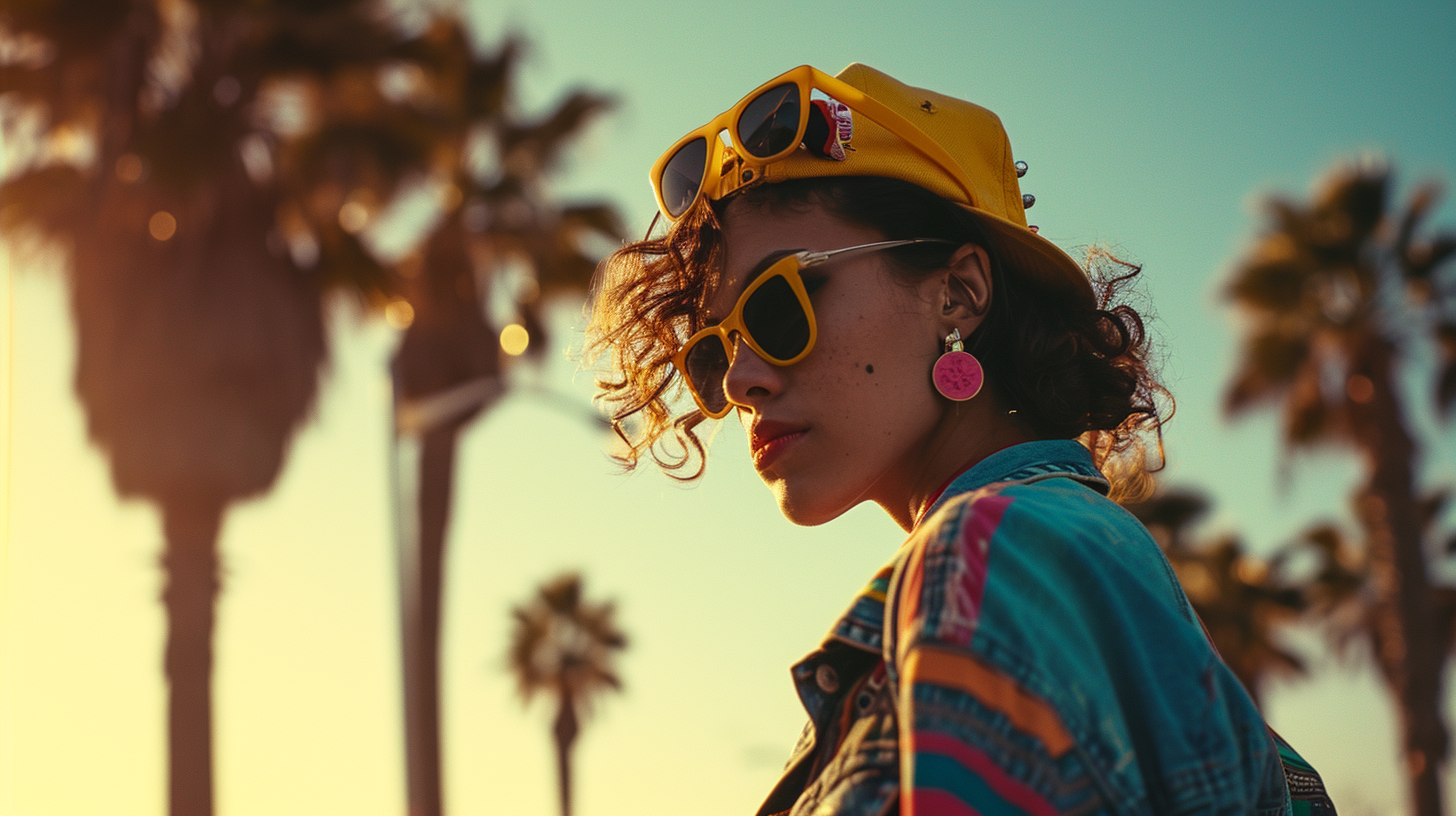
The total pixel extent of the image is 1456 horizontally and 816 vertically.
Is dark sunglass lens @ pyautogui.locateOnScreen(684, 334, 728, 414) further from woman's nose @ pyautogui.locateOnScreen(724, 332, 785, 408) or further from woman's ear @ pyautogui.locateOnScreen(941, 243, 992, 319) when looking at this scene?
woman's ear @ pyautogui.locateOnScreen(941, 243, 992, 319)

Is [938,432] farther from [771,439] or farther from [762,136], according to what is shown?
[762,136]

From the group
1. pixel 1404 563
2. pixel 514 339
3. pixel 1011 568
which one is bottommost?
pixel 1011 568

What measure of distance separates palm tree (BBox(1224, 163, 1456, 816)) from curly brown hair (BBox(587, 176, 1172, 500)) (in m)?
15.7

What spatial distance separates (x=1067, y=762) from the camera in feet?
4.06

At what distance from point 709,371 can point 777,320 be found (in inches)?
15.3

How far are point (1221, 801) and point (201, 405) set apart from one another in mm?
10982

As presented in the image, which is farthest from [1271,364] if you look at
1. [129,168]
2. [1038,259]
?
[1038,259]

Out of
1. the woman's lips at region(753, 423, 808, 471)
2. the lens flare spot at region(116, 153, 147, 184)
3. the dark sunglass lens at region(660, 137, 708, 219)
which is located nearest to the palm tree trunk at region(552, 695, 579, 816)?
the lens flare spot at region(116, 153, 147, 184)

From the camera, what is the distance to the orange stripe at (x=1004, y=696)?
1225mm

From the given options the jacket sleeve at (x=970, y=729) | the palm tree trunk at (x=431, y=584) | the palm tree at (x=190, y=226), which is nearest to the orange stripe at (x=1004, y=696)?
the jacket sleeve at (x=970, y=729)

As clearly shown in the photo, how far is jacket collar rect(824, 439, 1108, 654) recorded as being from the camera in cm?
157

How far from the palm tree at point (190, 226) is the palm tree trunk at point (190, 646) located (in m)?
0.02

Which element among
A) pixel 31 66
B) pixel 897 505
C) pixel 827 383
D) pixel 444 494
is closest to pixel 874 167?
pixel 827 383

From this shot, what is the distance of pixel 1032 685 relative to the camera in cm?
Answer: 124
